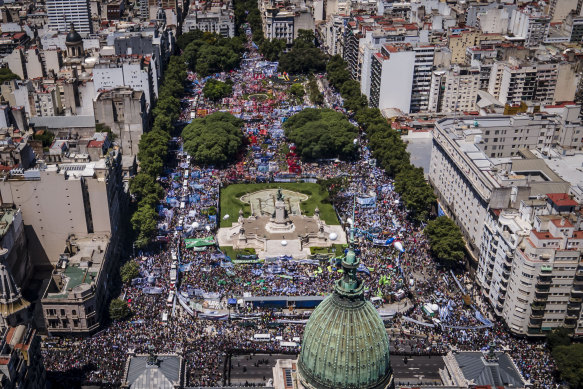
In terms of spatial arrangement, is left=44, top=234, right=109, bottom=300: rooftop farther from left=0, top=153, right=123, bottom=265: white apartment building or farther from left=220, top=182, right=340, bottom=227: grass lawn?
left=220, top=182, right=340, bottom=227: grass lawn

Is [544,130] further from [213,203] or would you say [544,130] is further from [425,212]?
[213,203]

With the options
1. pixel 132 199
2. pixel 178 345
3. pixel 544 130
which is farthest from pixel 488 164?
pixel 132 199

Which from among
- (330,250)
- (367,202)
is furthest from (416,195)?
(330,250)

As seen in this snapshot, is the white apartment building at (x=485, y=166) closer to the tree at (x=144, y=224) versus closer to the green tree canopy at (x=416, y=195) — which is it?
the green tree canopy at (x=416, y=195)

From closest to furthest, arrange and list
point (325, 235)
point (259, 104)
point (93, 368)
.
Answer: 1. point (93, 368)
2. point (325, 235)
3. point (259, 104)

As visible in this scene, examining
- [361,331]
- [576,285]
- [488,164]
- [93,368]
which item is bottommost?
[93,368]

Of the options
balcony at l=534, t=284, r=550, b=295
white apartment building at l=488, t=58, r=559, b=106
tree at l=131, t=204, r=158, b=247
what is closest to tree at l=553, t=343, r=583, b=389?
balcony at l=534, t=284, r=550, b=295

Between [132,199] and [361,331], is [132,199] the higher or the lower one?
the lower one
